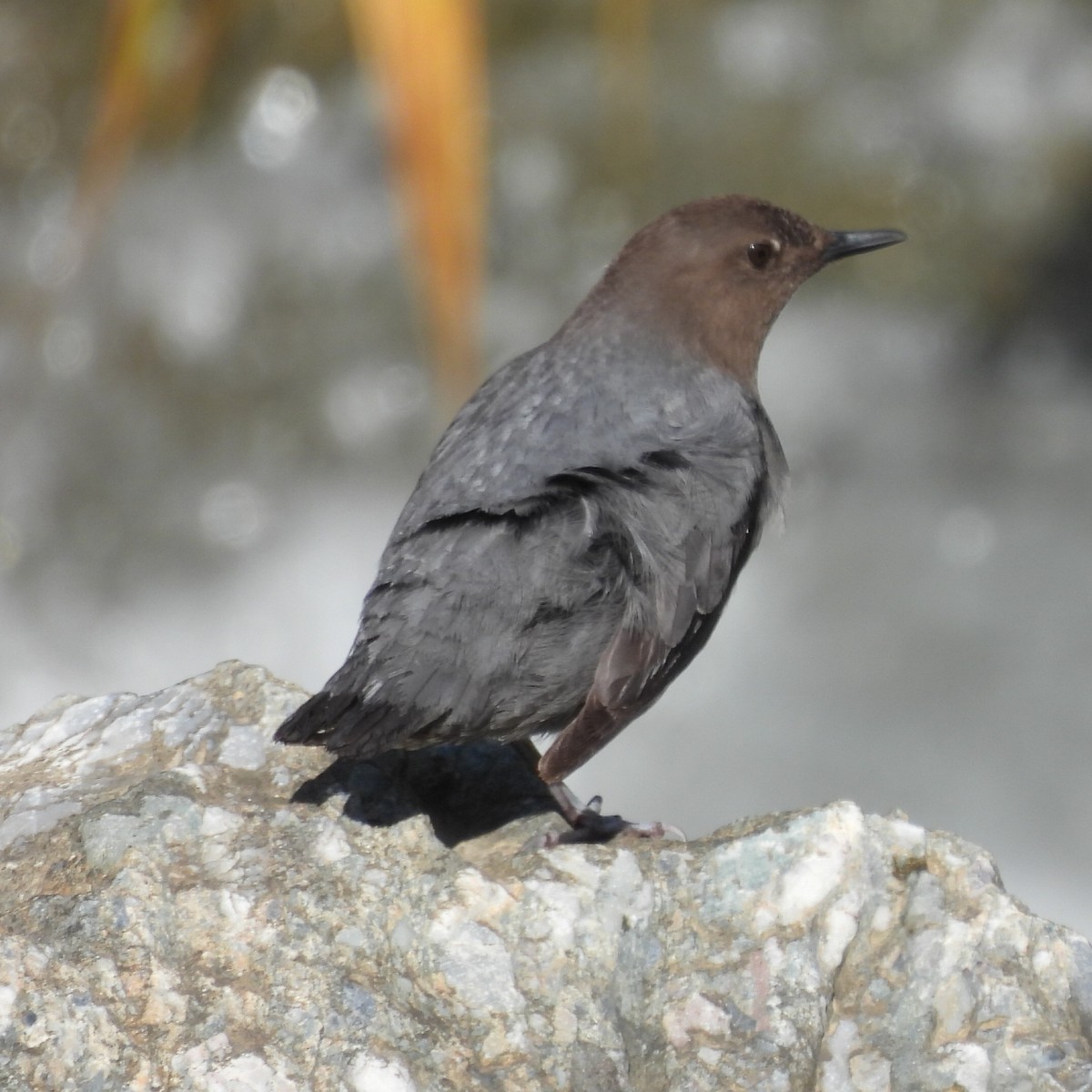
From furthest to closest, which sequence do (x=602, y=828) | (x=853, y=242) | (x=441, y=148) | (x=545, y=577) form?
(x=441, y=148)
(x=853, y=242)
(x=602, y=828)
(x=545, y=577)

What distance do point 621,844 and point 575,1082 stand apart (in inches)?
22.0

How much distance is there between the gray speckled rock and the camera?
2146 mm

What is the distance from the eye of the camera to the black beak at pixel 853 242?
4.00 meters

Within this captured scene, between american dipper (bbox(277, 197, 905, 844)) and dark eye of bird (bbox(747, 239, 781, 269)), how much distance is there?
0.22 m

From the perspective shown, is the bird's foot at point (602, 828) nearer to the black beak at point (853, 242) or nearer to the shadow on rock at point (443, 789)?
the shadow on rock at point (443, 789)

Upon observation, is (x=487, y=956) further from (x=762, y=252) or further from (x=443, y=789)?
(x=762, y=252)

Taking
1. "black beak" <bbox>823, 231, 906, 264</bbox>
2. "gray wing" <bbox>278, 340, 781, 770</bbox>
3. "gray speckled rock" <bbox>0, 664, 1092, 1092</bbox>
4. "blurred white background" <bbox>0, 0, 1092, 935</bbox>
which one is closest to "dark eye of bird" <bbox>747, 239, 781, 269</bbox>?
"black beak" <bbox>823, 231, 906, 264</bbox>

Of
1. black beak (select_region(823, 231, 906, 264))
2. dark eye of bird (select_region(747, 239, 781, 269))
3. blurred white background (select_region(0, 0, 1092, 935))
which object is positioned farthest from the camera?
blurred white background (select_region(0, 0, 1092, 935))

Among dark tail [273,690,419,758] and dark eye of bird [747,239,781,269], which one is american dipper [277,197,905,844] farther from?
dark eye of bird [747,239,781,269]

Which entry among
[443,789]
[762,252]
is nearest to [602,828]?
[443,789]

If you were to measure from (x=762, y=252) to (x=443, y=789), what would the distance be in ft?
5.08

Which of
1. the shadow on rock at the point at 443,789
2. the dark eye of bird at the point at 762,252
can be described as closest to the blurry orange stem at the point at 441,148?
the dark eye of bird at the point at 762,252

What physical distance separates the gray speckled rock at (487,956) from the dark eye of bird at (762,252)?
1584 millimetres

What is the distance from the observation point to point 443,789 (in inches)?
119
